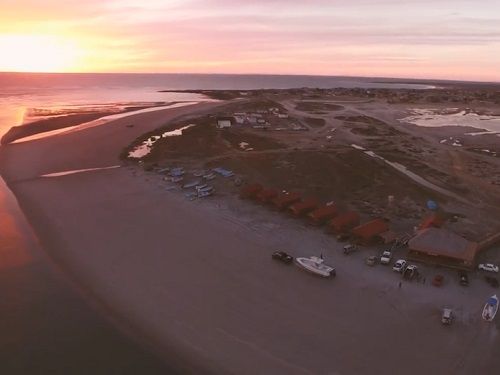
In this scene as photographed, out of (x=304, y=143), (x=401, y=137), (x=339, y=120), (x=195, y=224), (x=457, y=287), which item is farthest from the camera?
(x=339, y=120)

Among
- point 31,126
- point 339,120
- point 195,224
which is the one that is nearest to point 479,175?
point 195,224

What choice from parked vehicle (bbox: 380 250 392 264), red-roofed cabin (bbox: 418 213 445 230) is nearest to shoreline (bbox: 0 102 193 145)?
parked vehicle (bbox: 380 250 392 264)

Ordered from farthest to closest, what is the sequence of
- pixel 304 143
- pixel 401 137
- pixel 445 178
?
1. pixel 401 137
2. pixel 304 143
3. pixel 445 178

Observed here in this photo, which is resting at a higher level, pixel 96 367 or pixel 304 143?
pixel 304 143

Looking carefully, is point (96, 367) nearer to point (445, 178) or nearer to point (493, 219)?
point (493, 219)

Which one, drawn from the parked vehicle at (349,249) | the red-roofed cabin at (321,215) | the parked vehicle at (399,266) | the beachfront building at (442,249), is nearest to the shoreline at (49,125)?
the red-roofed cabin at (321,215)

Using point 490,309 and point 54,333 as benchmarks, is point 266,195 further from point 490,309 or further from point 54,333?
point 54,333
